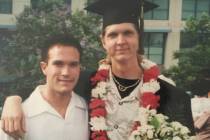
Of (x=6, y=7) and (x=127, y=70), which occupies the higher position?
(x=6, y=7)

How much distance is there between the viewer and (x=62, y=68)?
258 cm

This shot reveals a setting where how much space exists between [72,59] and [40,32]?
8892 millimetres

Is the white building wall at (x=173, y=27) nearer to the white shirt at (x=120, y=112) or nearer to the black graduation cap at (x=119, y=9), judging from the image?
the black graduation cap at (x=119, y=9)

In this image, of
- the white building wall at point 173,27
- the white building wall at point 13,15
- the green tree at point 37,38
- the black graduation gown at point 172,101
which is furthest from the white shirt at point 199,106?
the white building wall at point 173,27

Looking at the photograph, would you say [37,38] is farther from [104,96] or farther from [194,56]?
[104,96]

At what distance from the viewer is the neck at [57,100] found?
2.61 metres

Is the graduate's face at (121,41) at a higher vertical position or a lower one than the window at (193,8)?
lower

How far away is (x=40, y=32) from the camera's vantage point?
11.3 metres

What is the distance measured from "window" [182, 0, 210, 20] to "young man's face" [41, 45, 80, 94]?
1805 centimetres

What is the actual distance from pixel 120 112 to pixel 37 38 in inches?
332

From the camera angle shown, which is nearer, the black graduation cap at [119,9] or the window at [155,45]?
the black graduation cap at [119,9]

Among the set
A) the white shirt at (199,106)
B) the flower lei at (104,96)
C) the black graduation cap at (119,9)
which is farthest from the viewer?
the white shirt at (199,106)

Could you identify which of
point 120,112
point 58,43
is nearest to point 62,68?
point 58,43

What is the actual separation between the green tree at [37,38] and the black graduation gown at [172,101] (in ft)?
26.1
